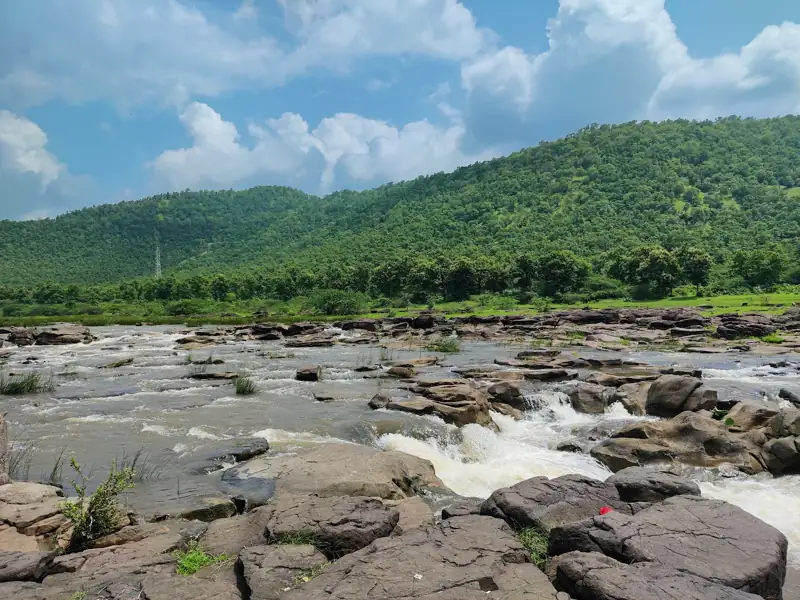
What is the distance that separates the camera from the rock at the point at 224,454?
40.5ft

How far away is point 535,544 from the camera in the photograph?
293 inches

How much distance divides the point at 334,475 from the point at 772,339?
3856cm

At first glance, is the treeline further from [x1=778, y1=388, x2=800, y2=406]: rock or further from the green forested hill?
[x1=778, y1=388, x2=800, y2=406]: rock

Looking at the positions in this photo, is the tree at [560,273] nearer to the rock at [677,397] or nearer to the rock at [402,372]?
the rock at [402,372]

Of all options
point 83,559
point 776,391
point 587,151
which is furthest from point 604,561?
point 587,151

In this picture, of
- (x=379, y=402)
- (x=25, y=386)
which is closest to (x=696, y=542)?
(x=379, y=402)

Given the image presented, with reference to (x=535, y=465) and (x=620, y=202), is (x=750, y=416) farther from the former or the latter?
(x=620, y=202)

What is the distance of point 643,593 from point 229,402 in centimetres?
1741

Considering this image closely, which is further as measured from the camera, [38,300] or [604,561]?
[38,300]

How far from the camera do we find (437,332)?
52.8 meters

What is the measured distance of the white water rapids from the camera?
1063 cm

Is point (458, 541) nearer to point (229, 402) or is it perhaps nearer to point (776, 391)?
point (229, 402)

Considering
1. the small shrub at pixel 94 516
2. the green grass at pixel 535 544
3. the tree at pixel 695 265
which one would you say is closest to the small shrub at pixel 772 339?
the green grass at pixel 535 544

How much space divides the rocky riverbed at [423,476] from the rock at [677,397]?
2.8 inches
